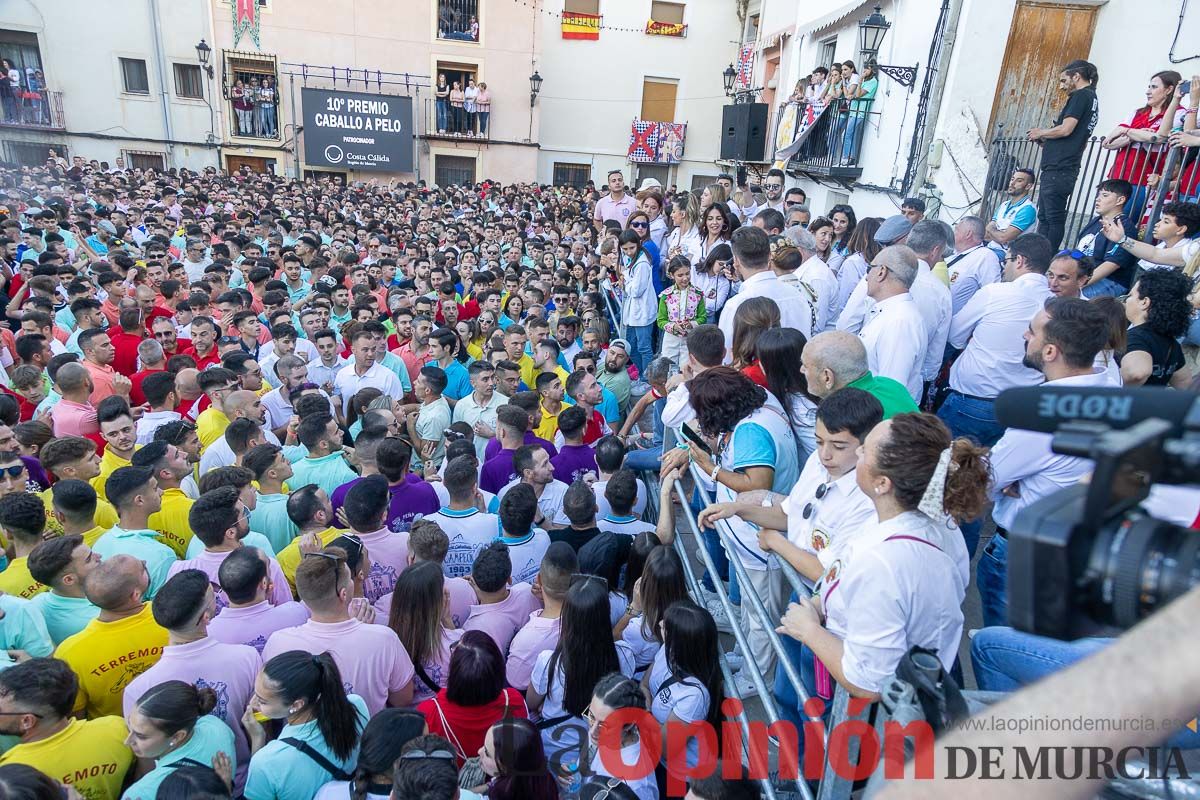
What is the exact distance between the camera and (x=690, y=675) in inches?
117

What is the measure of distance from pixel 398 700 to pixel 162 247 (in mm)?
8754

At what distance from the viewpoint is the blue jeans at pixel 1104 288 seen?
5766 mm

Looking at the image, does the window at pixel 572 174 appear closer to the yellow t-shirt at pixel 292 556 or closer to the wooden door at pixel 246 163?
the wooden door at pixel 246 163

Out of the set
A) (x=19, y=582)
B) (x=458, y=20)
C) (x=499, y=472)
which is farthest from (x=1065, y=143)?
(x=458, y=20)

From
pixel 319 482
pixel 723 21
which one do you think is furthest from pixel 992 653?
pixel 723 21

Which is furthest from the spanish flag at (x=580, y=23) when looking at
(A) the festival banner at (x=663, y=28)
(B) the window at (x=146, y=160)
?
(B) the window at (x=146, y=160)

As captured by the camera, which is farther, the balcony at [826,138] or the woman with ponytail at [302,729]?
the balcony at [826,138]

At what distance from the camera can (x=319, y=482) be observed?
15.4 ft

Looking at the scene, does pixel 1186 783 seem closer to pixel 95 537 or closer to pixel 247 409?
pixel 95 537

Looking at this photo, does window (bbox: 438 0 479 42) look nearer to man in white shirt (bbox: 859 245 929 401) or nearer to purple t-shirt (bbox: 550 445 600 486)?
purple t-shirt (bbox: 550 445 600 486)

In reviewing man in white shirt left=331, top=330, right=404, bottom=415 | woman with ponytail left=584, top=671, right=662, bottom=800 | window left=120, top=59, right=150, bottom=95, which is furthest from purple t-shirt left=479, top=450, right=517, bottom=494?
window left=120, top=59, right=150, bottom=95

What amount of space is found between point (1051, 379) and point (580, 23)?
27.8 m

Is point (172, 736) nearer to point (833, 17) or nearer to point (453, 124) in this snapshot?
point (833, 17)

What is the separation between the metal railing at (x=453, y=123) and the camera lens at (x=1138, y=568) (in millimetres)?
27240
